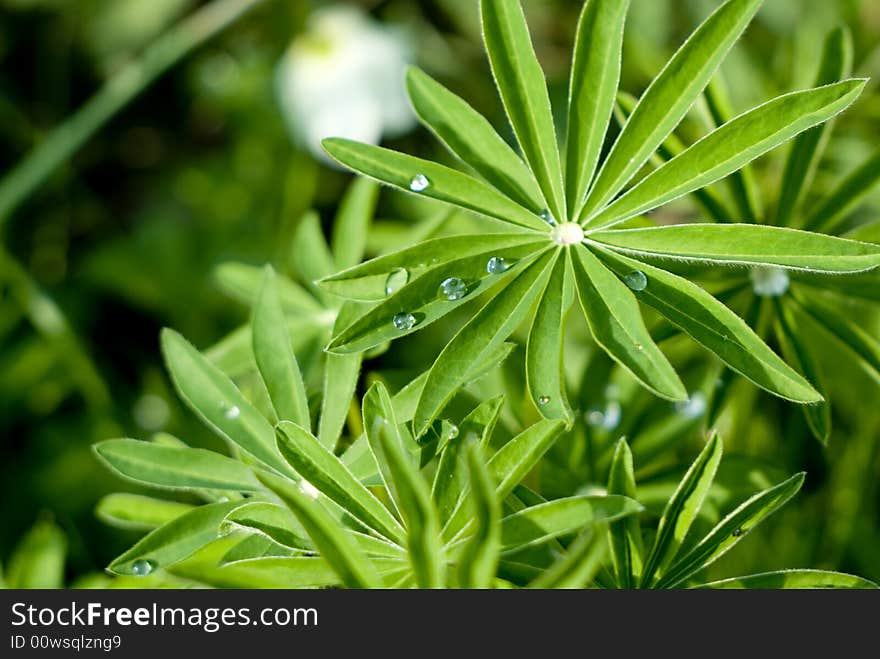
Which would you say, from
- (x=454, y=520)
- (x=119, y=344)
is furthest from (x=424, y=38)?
(x=454, y=520)

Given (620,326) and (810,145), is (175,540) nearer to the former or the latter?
(620,326)

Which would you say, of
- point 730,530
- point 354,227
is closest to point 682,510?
point 730,530

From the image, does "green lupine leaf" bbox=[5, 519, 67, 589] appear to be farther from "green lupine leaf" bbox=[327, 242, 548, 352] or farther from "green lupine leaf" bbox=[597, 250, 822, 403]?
"green lupine leaf" bbox=[597, 250, 822, 403]

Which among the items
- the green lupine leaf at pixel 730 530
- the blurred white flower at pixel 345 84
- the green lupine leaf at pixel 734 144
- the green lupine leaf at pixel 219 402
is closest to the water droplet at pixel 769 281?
the green lupine leaf at pixel 734 144
